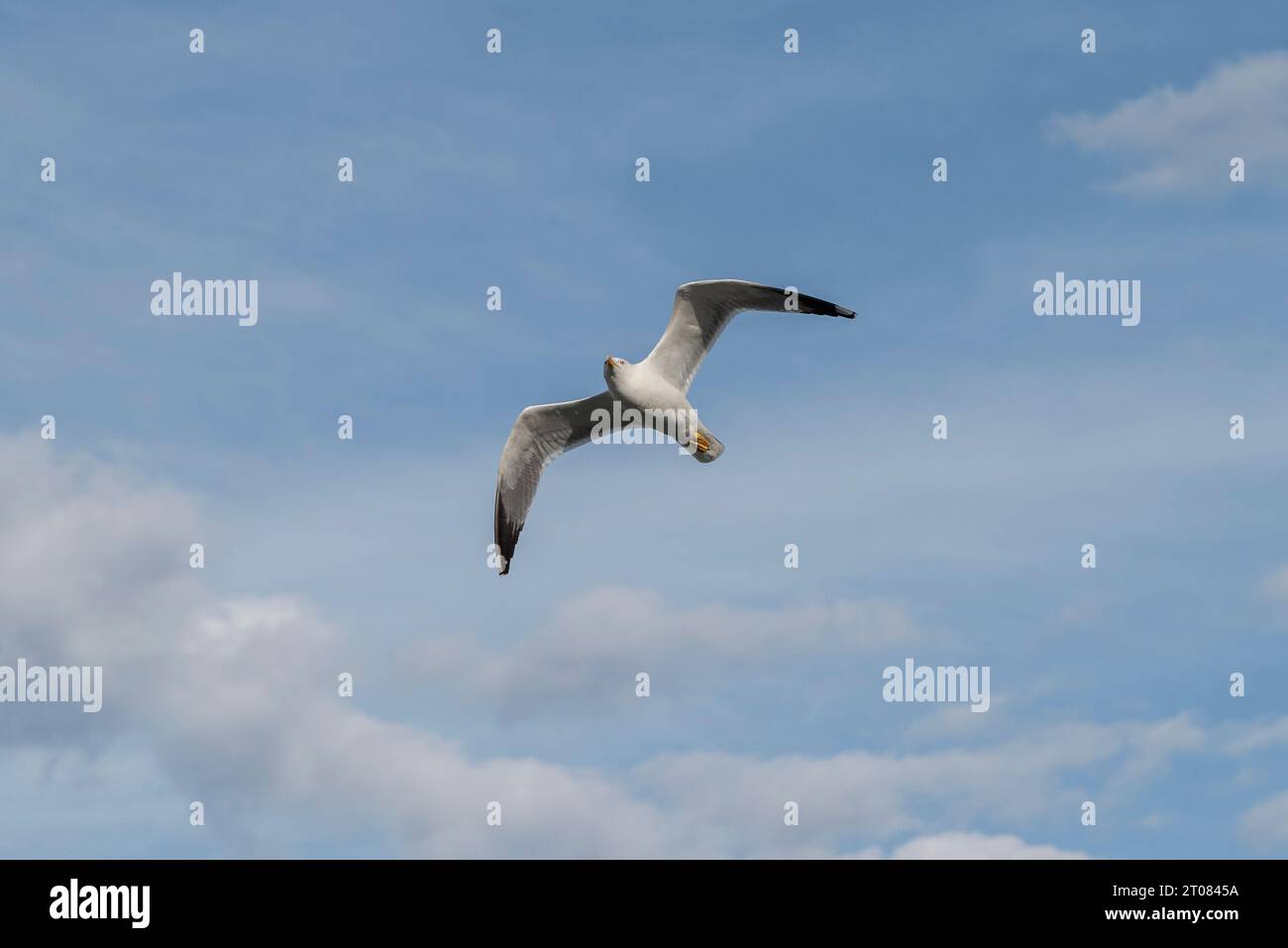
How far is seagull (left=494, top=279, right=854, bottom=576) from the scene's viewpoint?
2522 centimetres

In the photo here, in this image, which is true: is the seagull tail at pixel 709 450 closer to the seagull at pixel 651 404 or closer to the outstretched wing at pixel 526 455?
the seagull at pixel 651 404

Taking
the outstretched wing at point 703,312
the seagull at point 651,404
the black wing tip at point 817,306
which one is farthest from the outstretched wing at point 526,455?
the black wing tip at point 817,306

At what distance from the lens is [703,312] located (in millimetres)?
25469

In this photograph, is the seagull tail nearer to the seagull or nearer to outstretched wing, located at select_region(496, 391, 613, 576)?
the seagull

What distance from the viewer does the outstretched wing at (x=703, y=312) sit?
24938mm

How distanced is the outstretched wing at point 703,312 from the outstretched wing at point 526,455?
7.58ft

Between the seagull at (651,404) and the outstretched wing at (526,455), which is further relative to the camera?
the outstretched wing at (526,455)

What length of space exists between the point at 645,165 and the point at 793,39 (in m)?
4.39

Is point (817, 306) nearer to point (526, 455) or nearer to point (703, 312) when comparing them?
point (703, 312)

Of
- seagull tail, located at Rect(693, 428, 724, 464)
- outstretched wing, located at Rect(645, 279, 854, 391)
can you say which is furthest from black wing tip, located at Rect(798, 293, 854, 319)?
seagull tail, located at Rect(693, 428, 724, 464)

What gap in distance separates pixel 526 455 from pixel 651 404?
11.5ft

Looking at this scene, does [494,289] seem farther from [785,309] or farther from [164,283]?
[164,283]

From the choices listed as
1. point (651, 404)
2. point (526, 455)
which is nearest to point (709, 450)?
point (651, 404)
